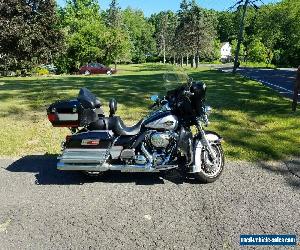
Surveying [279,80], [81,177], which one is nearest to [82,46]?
[279,80]

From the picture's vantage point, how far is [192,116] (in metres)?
5.66

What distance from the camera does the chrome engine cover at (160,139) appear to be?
560 centimetres

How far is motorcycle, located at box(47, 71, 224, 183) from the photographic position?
5609 mm

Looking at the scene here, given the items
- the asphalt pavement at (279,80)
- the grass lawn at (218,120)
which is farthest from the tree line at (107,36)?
the asphalt pavement at (279,80)

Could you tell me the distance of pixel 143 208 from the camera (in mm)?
5008

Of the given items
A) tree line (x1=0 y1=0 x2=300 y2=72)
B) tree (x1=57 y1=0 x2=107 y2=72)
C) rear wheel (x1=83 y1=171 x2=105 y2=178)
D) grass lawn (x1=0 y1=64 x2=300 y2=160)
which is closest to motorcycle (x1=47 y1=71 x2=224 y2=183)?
rear wheel (x1=83 y1=171 x2=105 y2=178)

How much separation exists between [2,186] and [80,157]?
1289 mm

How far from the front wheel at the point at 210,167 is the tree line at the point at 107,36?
10.2 m

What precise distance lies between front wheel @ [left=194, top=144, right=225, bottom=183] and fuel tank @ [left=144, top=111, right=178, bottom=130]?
62 centimetres

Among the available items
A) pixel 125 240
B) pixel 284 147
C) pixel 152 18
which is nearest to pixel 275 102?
pixel 284 147

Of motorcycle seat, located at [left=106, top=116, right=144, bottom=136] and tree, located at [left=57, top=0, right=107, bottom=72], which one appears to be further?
tree, located at [left=57, top=0, right=107, bottom=72]

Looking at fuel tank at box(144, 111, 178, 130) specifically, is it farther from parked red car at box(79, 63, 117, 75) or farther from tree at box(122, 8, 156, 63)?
tree at box(122, 8, 156, 63)

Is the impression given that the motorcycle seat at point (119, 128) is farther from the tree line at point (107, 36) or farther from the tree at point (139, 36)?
the tree at point (139, 36)

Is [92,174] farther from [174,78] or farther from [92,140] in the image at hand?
[174,78]
